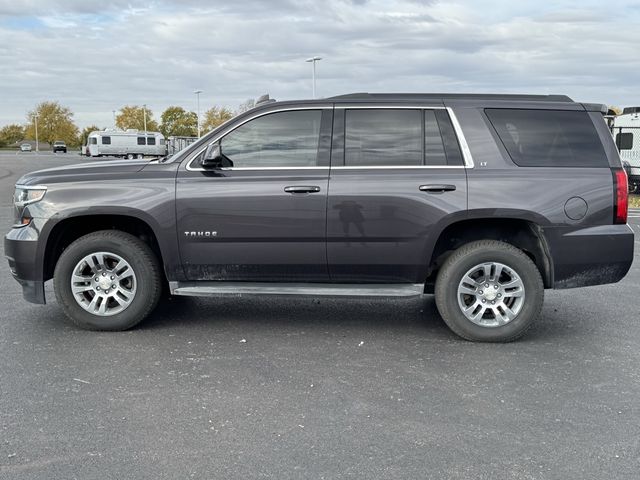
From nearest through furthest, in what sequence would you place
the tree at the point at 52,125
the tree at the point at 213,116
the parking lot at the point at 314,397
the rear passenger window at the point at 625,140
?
the parking lot at the point at 314,397 → the rear passenger window at the point at 625,140 → the tree at the point at 213,116 → the tree at the point at 52,125

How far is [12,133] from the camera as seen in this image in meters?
146

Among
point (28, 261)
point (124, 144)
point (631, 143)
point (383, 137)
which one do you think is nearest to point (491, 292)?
point (383, 137)

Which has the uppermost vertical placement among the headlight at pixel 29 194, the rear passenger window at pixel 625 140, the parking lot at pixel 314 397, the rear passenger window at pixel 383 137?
the rear passenger window at pixel 625 140

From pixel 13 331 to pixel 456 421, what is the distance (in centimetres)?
376

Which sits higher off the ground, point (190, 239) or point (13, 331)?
point (190, 239)

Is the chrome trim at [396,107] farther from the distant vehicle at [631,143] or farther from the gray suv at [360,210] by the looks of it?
the distant vehicle at [631,143]

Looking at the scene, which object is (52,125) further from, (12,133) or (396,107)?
(396,107)

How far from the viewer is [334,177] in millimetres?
5551

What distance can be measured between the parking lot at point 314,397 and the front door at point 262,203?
23.3 inches

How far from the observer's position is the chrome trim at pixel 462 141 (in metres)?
5.57

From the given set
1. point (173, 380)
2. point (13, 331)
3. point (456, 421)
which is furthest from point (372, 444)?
point (13, 331)

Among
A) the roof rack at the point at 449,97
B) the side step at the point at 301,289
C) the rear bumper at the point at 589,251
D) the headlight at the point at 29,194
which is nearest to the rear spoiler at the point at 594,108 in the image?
the roof rack at the point at 449,97

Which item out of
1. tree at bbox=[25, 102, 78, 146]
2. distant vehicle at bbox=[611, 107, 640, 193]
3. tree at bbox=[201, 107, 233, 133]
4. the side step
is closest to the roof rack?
the side step

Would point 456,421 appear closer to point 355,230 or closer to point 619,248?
point 355,230
